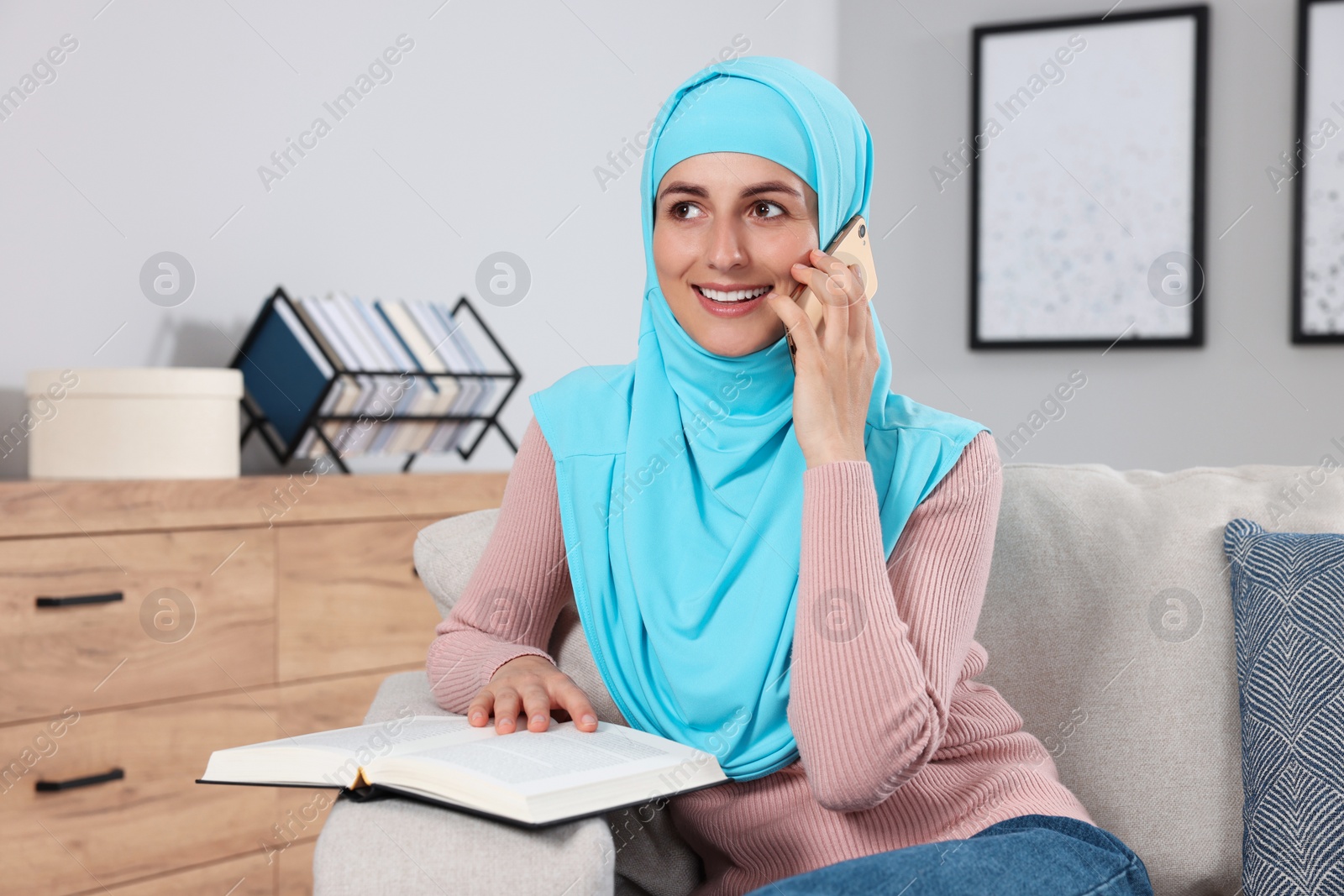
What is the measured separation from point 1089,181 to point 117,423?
10.5 feet

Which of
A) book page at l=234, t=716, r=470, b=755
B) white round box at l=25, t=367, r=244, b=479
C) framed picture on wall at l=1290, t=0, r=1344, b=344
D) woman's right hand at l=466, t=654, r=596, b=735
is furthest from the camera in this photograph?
framed picture on wall at l=1290, t=0, r=1344, b=344

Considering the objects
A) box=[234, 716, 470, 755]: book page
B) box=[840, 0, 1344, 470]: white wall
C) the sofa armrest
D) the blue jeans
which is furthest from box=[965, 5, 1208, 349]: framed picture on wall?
the sofa armrest

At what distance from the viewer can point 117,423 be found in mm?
1905

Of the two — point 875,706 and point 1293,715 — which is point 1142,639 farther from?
point 875,706

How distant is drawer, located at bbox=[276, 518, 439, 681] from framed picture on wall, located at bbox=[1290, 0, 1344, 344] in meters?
2.86

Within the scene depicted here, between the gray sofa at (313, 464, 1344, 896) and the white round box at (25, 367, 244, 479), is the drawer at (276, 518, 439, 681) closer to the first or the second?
the white round box at (25, 367, 244, 479)

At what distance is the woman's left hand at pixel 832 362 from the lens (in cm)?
122

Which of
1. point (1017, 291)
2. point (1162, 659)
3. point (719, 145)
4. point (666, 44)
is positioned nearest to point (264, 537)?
point (719, 145)

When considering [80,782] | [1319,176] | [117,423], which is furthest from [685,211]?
[1319,176]

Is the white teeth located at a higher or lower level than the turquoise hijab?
higher

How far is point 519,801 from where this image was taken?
2.96 feet

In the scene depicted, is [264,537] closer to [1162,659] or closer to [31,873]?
[31,873]

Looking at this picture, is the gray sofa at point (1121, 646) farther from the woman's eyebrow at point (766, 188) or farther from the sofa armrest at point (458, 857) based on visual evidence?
the woman's eyebrow at point (766, 188)

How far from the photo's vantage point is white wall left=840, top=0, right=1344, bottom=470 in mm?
3553
